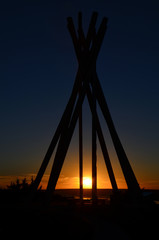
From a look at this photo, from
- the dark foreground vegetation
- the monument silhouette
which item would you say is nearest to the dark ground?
the dark foreground vegetation

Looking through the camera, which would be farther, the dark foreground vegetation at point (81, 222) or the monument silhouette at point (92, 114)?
the monument silhouette at point (92, 114)

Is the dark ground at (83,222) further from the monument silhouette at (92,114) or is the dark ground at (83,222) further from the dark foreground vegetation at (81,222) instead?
the monument silhouette at (92,114)

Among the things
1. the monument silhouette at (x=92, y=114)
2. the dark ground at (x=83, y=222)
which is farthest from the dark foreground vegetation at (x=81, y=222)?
the monument silhouette at (x=92, y=114)

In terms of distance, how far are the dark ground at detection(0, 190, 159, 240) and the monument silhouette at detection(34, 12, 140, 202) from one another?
0.99 meters

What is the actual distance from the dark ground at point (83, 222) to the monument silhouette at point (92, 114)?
0.99m

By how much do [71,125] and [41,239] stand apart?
4227 millimetres

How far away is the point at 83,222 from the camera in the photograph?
6.01 metres

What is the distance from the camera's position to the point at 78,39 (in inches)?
392

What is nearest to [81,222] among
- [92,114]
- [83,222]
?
[83,222]

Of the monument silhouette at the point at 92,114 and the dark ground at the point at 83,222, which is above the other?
the monument silhouette at the point at 92,114

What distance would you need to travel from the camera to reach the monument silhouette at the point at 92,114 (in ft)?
29.1

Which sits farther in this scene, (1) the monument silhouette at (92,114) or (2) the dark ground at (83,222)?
(1) the monument silhouette at (92,114)

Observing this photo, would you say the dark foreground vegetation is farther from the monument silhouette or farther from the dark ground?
the monument silhouette

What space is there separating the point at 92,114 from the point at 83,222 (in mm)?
4074
